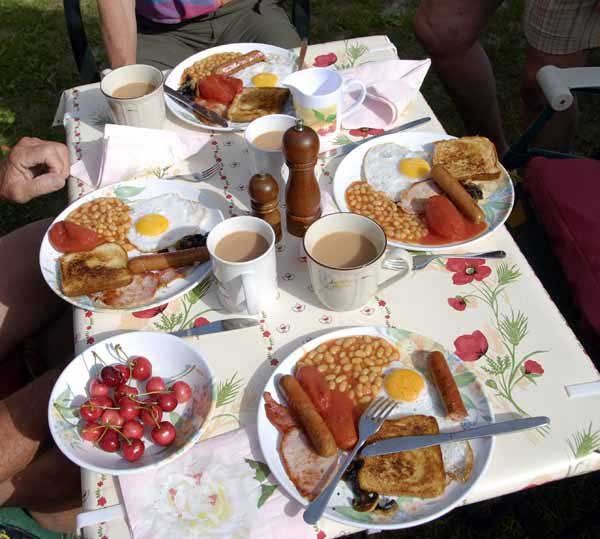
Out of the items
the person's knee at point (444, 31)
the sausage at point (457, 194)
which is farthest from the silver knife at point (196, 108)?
the person's knee at point (444, 31)

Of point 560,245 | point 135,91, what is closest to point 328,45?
point 135,91

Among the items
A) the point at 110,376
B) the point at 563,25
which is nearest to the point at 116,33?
the point at 110,376

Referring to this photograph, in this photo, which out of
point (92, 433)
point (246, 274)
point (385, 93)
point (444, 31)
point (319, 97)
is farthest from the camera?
point (444, 31)

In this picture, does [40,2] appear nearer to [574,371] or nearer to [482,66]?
[482,66]

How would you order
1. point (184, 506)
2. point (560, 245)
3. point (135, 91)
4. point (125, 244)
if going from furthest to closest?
point (135, 91)
point (560, 245)
point (125, 244)
point (184, 506)

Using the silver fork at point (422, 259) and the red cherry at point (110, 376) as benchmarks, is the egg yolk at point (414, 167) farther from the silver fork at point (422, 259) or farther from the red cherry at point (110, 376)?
the red cherry at point (110, 376)

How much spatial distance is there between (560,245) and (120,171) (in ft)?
4.53

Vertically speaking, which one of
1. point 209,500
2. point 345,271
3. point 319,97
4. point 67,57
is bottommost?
point 67,57

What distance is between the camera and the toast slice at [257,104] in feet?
6.26

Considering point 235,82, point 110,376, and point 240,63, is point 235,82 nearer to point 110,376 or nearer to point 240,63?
point 240,63

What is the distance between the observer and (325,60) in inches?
86.7

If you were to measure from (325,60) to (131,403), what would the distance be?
1.56 meters

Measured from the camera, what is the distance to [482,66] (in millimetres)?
3010

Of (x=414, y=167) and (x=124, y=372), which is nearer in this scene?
(x=124, y=372)
